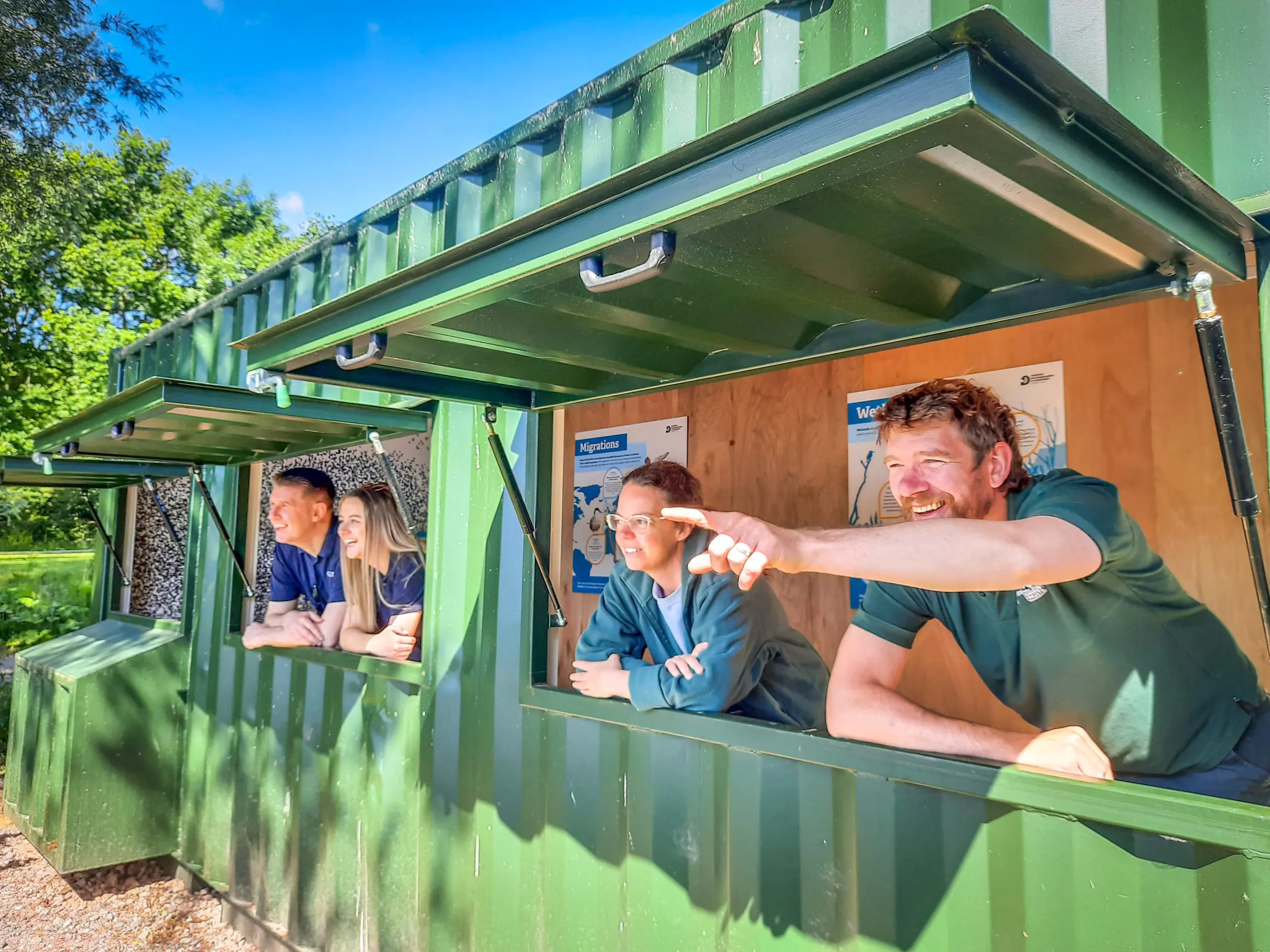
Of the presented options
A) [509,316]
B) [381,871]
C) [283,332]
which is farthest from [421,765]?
[509,316]

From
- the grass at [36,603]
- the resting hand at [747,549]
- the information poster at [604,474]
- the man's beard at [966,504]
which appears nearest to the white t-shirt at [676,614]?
the information poster at [604,474]

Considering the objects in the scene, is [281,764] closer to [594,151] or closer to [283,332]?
[283,332]

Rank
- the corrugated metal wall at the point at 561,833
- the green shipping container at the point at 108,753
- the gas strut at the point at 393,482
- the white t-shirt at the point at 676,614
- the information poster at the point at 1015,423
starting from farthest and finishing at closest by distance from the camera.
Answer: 1. the green shipping container at the point at 108,753
2. the gas strut at the point at 393,482
3. the white t-shirt at the point at 676,614
4. the information poster at the point at 1015,423
5. the corrugated metal wall at the point at 561,833

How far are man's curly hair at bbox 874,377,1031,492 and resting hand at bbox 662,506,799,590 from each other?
701 millimetres

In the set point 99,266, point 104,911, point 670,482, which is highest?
point 99,266

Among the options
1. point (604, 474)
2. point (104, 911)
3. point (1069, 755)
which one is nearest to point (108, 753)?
point (104, 911)

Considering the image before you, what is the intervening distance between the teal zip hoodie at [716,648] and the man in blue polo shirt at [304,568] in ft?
6.30

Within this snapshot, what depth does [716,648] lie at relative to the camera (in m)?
2.37

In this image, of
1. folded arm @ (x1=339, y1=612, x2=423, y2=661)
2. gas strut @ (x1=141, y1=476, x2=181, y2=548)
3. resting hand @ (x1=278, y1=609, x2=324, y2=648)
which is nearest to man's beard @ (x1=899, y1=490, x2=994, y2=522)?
folded arm @ (x1=339, y1=612, x2=423, y2=661)

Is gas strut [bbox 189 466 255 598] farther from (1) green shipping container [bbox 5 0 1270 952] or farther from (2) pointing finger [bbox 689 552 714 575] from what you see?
(2) pointing finger [bbox 689 552 714 575]

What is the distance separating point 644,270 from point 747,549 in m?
0.56

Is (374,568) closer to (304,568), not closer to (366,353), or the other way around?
(304,568)

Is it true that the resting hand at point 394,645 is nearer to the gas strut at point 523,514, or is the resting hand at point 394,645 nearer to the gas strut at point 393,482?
the gas strut at point 393,482

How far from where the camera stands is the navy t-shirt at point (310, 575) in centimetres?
411
